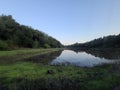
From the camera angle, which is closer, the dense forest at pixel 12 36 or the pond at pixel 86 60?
the pond at pixel 86 60

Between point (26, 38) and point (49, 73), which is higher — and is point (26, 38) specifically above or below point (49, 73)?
above

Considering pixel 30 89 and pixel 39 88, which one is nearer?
pixel 30 89

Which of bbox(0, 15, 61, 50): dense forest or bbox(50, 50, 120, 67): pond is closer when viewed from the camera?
bbox(50, 50, 120, 67): pond

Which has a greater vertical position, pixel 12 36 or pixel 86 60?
pixel 12 36

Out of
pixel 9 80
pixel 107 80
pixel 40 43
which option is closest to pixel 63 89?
pixel 107 80

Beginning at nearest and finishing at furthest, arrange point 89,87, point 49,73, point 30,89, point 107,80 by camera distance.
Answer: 1. point 30,89
2. point 89,87
3. point 107,80
4. point 49,73

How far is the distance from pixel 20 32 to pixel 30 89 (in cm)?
7531

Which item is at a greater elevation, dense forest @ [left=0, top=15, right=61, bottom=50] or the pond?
dense forest @ [left=0, top=15, right=61, bottom=50]

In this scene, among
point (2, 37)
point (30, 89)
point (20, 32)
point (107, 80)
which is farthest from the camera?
point (20, 32)

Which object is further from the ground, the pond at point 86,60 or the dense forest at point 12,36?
the dense forest at point 12,36

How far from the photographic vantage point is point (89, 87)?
1162 centimetres

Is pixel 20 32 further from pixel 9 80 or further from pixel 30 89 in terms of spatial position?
pixel 30 89

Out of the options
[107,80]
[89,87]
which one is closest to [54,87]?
[89,87]

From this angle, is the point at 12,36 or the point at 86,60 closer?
the point at 86,60
